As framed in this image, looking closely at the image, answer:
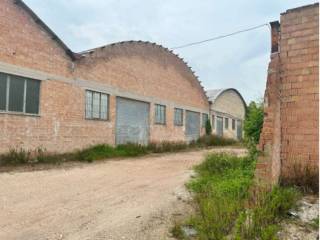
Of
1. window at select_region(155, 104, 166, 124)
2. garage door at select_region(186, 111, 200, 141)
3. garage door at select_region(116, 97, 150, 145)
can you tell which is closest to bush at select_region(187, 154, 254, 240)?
garage door at select_region(116, 97, 150, 145)

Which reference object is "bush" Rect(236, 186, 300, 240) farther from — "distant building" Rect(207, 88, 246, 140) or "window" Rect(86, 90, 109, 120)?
"distant building" Rect(207, 88, 246, 140)

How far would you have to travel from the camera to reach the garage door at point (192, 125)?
938 inches

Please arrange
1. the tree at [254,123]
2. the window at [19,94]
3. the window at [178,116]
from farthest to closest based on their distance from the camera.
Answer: the window at [178,116], the window at [19,94], the tree at [254,123]

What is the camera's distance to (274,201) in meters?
4.31

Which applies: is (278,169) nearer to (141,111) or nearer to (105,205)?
(105,205)

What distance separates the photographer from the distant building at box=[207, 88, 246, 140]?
2830 centimetres

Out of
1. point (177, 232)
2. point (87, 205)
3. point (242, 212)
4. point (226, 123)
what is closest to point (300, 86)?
point (242, 212)

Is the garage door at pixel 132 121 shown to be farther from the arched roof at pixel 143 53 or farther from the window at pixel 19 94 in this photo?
the window at pixel 19 94

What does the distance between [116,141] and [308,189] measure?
12306 millimetres

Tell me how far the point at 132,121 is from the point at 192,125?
309 inches

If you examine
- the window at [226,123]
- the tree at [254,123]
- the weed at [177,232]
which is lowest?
the weed at [177,232]

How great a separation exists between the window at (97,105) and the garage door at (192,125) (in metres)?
9.34

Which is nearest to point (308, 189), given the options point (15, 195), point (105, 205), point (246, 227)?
point (246, 227)

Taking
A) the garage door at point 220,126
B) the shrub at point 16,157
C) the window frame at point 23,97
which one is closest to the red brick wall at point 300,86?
the shrub at point 16,157
